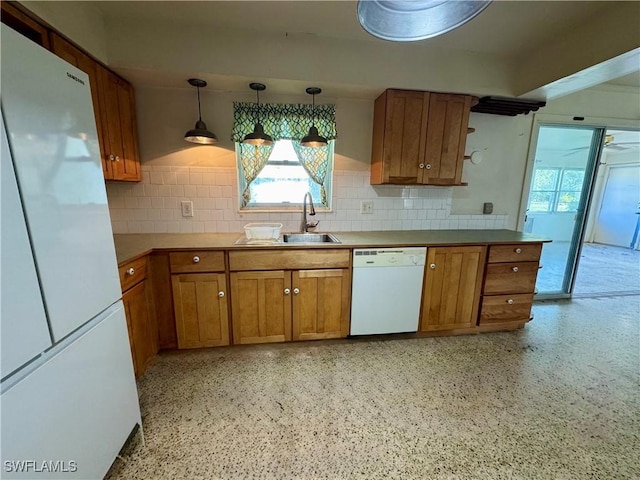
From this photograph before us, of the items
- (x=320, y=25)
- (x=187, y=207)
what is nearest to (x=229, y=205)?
(x=187, y=207)

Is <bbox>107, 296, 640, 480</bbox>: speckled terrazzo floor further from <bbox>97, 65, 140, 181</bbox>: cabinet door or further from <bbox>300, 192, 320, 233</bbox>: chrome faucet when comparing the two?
<bbox>97, 65, 140, 181</bbox>: cabinet door

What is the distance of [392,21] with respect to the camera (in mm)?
993

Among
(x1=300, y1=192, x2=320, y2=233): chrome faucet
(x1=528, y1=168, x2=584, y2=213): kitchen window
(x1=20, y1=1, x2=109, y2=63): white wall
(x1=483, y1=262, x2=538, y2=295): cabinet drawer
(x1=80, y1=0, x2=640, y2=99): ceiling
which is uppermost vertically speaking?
(x1=80, y1=0, x2=640, y2=99): ceiling

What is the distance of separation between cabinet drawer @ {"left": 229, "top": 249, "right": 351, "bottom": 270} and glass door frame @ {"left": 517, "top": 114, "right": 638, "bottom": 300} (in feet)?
7.64

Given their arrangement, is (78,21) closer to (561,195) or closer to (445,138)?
(445,138)

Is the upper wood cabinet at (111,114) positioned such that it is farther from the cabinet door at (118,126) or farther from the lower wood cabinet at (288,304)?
the lower wood cabinet at (288,304)

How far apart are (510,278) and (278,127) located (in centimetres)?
253

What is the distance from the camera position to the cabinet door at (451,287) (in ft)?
7.50

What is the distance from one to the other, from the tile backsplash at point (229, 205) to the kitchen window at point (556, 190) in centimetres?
101

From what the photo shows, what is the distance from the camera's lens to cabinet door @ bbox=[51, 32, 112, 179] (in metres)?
1.48

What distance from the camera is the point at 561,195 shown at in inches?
125

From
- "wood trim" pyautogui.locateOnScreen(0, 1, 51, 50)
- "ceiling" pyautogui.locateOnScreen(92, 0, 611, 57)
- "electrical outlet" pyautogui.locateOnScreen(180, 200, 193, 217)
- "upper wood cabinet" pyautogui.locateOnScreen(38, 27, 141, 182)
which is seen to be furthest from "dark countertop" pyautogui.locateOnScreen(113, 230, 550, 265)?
"ceiling" pyautogui.locateOnScreen(92, 0, 611, 57)

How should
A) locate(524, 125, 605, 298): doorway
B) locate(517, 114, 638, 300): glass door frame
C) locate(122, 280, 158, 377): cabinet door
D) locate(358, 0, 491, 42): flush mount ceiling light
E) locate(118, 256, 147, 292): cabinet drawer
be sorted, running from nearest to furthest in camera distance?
locate(358, 0, 491, 42): flush mount ceiling light
locate(118, 256, 147, 292): cabinet drawer
locate(122, 280, 158, 377): cabinet door
locate(517, 114, 638, 300): glass door frame
locate(524, 125, 605, 298): doorway

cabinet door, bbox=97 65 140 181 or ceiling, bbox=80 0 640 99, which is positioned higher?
ceiling, bbox=80 0 640 99
